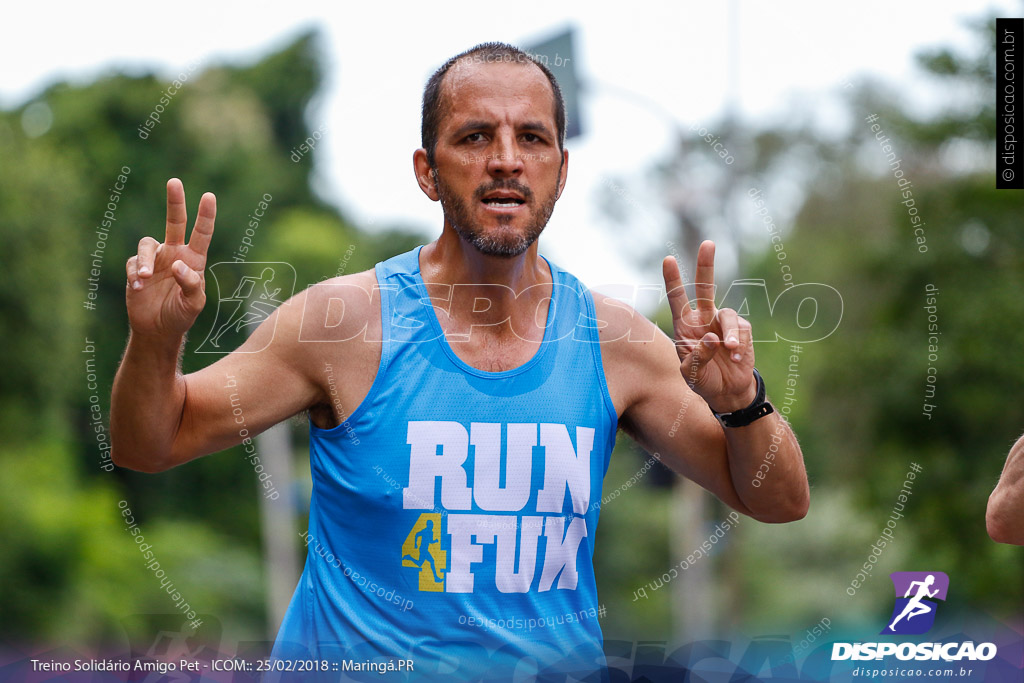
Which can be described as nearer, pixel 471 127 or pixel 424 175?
pixel 471 127

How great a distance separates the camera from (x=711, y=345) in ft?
9.05

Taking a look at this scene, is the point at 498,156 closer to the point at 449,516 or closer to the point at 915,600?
the point at 449,516

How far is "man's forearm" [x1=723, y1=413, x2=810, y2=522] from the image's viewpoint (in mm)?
2855

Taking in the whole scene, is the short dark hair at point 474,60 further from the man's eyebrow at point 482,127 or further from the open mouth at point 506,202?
the open mouth at point 506,202

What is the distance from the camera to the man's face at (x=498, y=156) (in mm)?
2889

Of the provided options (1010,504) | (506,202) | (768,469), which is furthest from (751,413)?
(506,202)

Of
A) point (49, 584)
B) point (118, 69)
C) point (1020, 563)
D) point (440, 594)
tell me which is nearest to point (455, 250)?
point (440, 594)

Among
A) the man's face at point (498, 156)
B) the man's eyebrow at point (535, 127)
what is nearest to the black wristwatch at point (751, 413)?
the man's face at point (498, 156)

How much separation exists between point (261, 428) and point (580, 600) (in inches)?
39.7

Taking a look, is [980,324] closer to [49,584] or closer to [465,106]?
[465,106]

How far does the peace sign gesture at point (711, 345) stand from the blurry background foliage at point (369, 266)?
1663 millimetres

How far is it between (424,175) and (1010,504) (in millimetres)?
1892

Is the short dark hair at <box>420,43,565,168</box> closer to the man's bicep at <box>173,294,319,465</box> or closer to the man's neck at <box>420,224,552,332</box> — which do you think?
the man's neck at <box>420,224,552,332</box>
